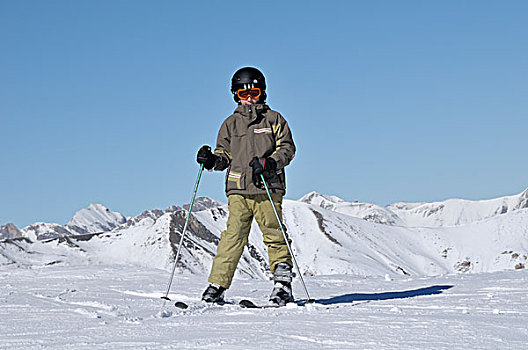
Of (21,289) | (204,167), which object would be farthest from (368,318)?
(21,289)

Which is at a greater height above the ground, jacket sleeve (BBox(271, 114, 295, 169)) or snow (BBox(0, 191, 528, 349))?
jacket sleeve (BBox(271, 114, 295, 169))

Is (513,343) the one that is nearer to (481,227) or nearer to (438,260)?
(438,260)

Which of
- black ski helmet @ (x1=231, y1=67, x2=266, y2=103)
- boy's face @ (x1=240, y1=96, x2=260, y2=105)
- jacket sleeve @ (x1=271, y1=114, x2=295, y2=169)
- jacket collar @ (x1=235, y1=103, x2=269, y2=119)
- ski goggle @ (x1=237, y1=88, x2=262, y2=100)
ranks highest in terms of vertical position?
black ski helmet @ (x1=231, y1=67, x2=266, y2=103)

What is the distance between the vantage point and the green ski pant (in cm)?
701

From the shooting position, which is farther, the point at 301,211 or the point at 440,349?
the point at 301,211

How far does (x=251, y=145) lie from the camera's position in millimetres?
7203

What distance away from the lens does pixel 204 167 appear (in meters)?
7.31

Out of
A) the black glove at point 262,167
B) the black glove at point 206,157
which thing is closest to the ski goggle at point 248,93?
the black glove at point 206,157

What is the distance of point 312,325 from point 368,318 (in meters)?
0.73

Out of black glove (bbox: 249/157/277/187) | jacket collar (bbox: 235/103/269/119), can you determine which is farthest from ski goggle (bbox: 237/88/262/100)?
black glove (bbox: 249/157/277/187)

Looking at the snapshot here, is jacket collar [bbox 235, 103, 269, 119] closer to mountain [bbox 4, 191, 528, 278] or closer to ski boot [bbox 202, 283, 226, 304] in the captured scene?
ski boot [bbox 202, 283, 226, 304]

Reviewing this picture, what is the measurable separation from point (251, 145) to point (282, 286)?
1.66m

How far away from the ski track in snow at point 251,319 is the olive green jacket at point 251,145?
4.78ft

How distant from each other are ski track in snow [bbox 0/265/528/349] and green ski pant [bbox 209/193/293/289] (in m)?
0.57
